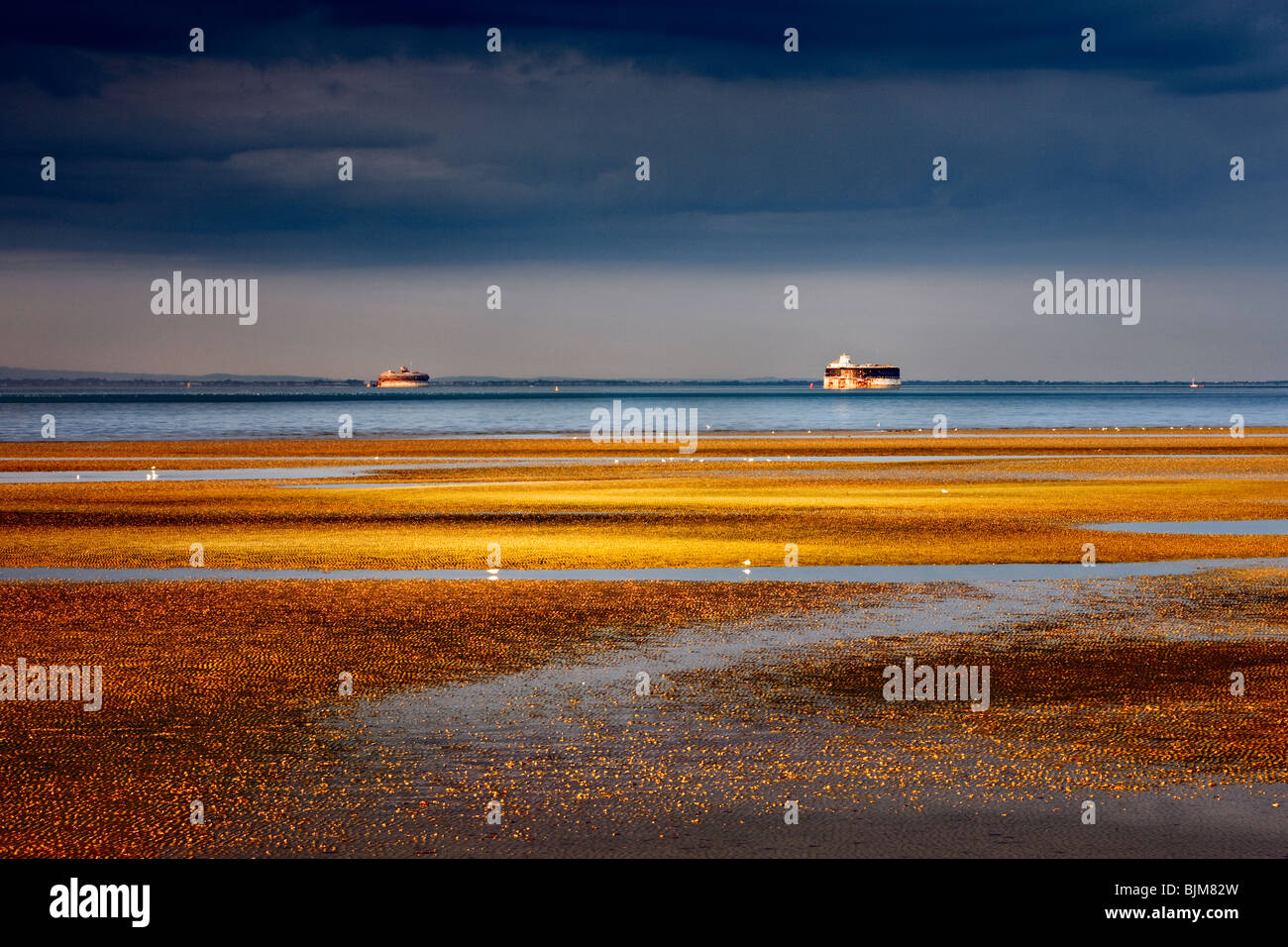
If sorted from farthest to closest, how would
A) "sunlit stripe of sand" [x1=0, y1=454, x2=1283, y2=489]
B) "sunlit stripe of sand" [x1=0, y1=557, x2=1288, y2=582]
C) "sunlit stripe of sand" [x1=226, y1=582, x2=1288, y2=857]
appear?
"sunlit stripe of sand" [x1=0, y1=454, x2=1283, y2=489], "sunlit stripe of sand" [x1=0, y1=557, x2=1288, y2=582], "sunlit stripe of sand" [x1=226, y1=582, x2=1288, y2=857]

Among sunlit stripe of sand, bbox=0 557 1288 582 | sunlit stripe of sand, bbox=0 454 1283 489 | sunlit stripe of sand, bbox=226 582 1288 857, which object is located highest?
sunlit stripe of sand, bbox=0 454 1283 489

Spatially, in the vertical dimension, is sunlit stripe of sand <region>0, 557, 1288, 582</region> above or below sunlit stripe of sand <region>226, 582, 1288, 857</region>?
above

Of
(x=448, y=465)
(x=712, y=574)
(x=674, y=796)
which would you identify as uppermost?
(x=448, y=465)

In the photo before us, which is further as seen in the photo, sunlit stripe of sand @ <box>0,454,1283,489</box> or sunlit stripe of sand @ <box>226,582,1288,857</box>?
sunlit stripe of sand @ <box>0,454,1283,489</box>

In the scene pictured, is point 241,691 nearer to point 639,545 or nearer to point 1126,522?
point 639,545

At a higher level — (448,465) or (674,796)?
(448,465)

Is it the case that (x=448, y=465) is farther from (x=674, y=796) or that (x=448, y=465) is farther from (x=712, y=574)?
(x=674, y=796)

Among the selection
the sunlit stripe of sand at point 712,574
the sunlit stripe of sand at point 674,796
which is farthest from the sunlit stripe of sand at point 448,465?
the sunlit stripe of sand at point 674,796

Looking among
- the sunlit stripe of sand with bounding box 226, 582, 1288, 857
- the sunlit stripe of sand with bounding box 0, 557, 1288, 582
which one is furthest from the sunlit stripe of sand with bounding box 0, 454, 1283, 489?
the sunlit stripe of sand with bounding box 226, 582, 1288, 857

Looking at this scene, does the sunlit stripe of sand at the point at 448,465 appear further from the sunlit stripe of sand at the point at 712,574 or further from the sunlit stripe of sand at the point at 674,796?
the sunlit stripe of sand at the point at 674,796

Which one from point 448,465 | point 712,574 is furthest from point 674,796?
point 448,465

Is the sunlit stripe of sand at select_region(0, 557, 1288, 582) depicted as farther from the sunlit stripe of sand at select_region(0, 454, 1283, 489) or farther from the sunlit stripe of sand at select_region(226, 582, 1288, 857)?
the sunlit stripe of sand at select_region(0, 454, 1283, 489)

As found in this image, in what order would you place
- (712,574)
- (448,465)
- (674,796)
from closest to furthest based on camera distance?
1. (674,796)
2. (712,574)
3. (448,465)
